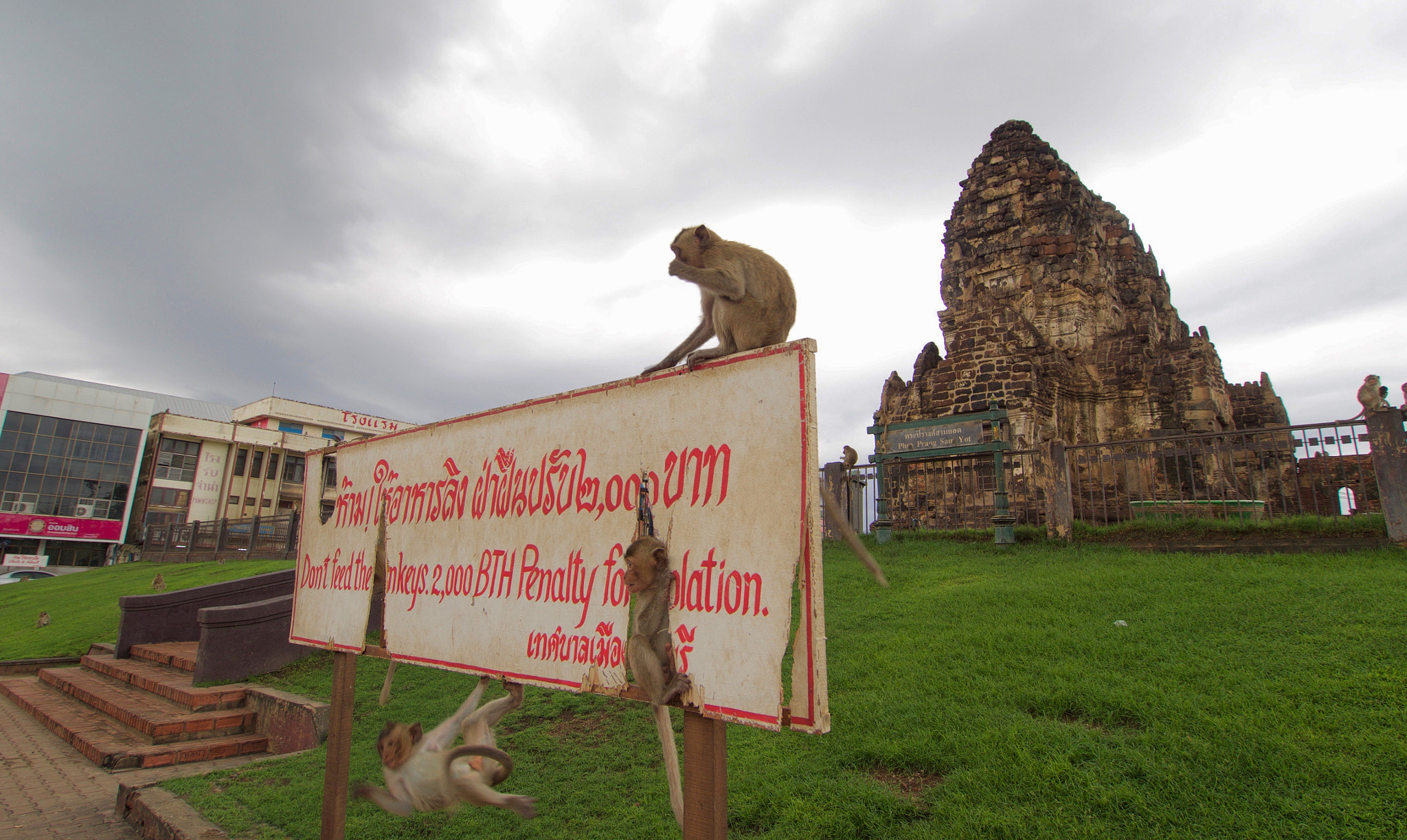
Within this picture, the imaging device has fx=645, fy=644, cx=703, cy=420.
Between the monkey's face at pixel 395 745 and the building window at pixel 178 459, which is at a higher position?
the building window at pixel 178 459

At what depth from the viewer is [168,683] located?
24.5ft

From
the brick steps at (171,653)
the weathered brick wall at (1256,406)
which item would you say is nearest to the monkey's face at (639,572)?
the brick steps at (171,653)

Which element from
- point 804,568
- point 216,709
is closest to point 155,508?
point 216,709

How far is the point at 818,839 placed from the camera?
9.86 ft

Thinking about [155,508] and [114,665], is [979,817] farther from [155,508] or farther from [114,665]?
[155,508]

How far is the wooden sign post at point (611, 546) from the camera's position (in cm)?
155

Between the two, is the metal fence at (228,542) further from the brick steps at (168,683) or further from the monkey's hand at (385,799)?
the monkey's hand at (385,799)

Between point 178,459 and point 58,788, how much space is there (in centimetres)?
4751

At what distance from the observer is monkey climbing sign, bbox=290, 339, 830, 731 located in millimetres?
1548

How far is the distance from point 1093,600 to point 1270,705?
6.99 ft

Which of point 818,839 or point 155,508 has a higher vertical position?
point 155,508

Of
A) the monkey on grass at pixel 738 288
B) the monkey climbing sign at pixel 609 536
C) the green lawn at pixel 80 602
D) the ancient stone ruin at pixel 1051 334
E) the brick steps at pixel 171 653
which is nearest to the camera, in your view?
the monkey climbing sign at pixel 609 536

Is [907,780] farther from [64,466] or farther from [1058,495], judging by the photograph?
[64,466]

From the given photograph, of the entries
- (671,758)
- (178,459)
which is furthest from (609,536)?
(178,459)
